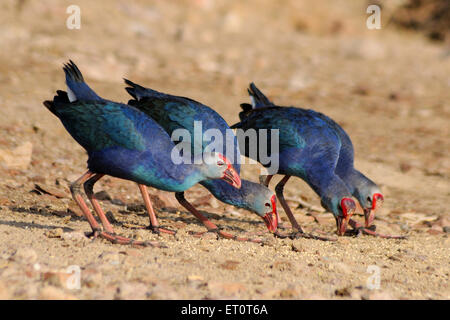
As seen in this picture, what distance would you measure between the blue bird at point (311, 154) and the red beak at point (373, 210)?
45 cm

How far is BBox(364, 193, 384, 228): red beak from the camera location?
746 centimetres

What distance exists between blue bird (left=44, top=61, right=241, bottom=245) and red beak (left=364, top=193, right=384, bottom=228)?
1929mm

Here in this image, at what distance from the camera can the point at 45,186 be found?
297 inches

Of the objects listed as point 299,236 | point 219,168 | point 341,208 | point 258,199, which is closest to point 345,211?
point 341,208

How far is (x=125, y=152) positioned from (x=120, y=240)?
2.36ft

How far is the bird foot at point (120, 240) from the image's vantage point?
18.7 ft

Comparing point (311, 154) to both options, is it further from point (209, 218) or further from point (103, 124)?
point (103, 124)

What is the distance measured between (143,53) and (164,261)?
10927 millimetres

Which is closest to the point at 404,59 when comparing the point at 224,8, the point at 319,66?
the point at 319,66

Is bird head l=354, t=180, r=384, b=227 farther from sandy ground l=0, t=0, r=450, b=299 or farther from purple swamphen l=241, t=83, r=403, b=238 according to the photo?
sandy ground l=0, t=0, r=450, b=299

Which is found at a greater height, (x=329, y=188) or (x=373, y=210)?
(x=329, y=188)

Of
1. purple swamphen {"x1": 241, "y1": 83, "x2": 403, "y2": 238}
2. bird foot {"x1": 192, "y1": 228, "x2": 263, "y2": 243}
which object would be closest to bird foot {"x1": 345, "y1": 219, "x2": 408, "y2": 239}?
purple swamphen {"x1": 241, "y1": 83, "x2": 403, "y2": 238}

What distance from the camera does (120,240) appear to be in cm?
579

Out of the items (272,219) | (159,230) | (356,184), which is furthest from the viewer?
(356,184)
